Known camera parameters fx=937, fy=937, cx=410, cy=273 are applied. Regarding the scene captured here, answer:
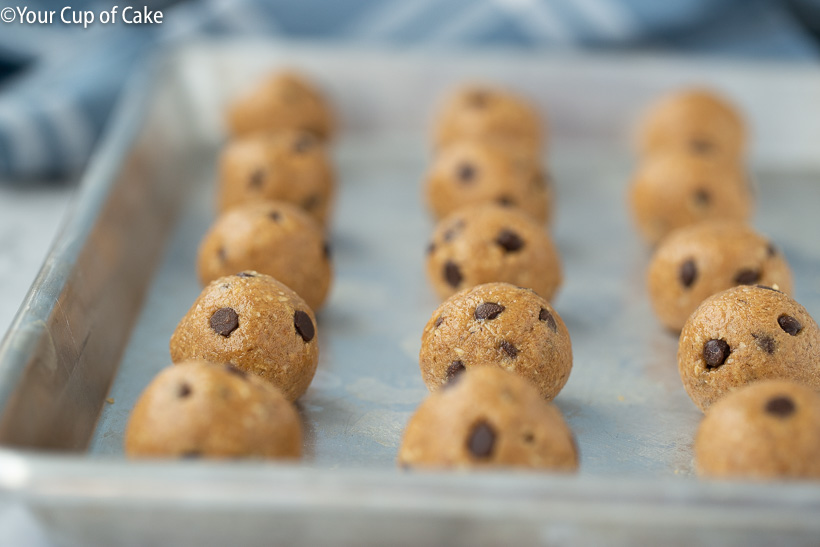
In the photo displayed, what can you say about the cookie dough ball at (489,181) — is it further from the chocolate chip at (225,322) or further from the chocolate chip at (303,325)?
the chocolate chip at (225,322)

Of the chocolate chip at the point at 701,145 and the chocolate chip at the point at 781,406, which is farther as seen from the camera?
the chocolate chip at the point at 701,145

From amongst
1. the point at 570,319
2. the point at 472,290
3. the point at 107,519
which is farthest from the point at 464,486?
the point at 570,319

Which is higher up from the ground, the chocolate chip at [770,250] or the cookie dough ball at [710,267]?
the chocolate chip at [770,250]

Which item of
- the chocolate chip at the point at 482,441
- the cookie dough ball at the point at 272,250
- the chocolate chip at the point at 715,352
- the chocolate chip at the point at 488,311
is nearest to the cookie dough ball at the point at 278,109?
the cookie dough ball at the point at 272,250

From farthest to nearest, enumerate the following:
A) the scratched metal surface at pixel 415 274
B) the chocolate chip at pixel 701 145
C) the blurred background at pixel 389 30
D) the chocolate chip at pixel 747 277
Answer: the blurred background at pixel 389 30 → the chocolate chip at pixel 701 145 → the chocolate chip at pixel 747 277 → the scratched metal surface at pixel 415 274

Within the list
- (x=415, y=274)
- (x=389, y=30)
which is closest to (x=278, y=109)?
(x=389, y=30)

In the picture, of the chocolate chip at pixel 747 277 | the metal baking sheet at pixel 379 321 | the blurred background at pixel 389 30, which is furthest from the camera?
the blurred background at pixel 389 30

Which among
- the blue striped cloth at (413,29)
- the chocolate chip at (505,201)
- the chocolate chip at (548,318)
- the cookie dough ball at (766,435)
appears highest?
the blue striped cloth at (413,29)

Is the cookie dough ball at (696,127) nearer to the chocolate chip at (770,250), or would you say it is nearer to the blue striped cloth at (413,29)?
the blue striped cloth at (413,29)
